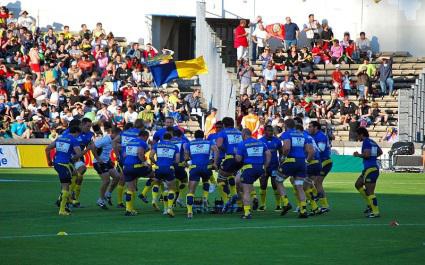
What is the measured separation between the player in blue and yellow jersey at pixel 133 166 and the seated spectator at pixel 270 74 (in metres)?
22.4

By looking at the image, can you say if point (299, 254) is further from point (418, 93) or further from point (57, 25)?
point (57, 25)

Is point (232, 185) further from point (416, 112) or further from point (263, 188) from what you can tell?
point (416, 112)

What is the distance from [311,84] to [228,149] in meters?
22.1

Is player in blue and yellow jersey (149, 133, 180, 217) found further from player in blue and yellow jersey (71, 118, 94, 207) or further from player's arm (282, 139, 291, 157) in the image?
player's arm (282, 139, 291, 157)

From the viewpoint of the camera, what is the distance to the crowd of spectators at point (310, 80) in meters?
43.2

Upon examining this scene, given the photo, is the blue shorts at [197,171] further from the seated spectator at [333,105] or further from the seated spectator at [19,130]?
the seated spectator at [333,105]

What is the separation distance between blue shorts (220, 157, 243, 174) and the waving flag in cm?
2463

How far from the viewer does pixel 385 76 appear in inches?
1769

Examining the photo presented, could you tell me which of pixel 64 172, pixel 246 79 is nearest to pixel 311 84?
pixel 246 79

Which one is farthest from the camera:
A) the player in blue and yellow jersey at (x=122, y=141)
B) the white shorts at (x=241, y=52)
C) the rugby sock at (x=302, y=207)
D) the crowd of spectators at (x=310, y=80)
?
the white shorts at (x=241, y=52)

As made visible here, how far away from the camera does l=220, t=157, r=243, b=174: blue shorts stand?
24.2 meters

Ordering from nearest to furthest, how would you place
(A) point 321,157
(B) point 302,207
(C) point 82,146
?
(B) point 302,207 → (C) point 82,146 → (A) point 321,157

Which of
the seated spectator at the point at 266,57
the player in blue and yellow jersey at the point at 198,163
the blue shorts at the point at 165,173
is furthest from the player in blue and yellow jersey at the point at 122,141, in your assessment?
the seated spectator at the point at 266,57

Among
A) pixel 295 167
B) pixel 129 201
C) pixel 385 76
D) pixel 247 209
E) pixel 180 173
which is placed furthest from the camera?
pixel 385 76
